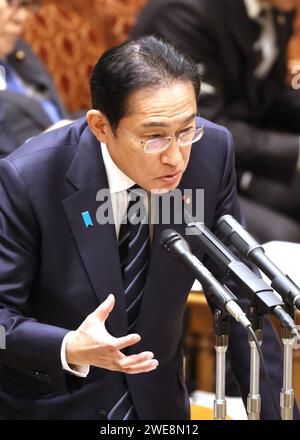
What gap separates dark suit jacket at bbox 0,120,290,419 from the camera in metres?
1.98

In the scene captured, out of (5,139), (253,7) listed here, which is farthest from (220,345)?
(253,7)

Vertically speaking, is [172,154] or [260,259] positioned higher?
[172,154]

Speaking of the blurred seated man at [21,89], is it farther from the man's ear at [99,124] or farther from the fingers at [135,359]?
the fingers at [135,359]

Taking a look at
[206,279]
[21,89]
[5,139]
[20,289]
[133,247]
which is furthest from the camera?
[21,89]

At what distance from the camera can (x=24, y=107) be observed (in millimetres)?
3459

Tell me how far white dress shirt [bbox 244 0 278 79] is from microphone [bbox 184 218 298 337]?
2.51 meters

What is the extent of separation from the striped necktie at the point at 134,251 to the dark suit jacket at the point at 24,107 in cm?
95

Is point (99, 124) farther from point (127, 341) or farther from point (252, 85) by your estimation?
point (252, 85)

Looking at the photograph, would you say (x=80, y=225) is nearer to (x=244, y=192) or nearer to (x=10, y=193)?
(x=10, y=193)

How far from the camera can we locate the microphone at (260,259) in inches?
65.0

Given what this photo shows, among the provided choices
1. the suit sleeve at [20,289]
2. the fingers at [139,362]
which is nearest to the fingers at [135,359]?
the fingers at [139,362]

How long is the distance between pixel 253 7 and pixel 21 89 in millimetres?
1069

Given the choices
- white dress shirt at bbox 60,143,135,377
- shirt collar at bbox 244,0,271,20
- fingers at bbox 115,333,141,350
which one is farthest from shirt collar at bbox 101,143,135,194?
shirt collar at bbox 244,0,271,20

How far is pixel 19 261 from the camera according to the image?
6.48 ft
